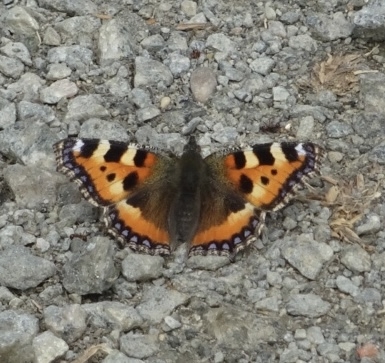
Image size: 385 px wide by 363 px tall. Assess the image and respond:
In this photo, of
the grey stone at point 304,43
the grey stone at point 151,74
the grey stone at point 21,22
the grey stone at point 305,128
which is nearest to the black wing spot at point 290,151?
the grey stone at point 305,128

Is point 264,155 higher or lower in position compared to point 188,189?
higher

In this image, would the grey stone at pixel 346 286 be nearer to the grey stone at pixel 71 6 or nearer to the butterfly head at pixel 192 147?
the butterfly head at pixel 192 147

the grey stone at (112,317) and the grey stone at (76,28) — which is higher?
the grey stone at (76,28)

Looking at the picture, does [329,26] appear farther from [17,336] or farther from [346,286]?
[17,336]

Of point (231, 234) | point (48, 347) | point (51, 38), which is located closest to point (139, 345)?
point (48, 347)

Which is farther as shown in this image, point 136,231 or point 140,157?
point 140,157

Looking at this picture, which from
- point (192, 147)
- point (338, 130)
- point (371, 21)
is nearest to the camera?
point (192, 147)

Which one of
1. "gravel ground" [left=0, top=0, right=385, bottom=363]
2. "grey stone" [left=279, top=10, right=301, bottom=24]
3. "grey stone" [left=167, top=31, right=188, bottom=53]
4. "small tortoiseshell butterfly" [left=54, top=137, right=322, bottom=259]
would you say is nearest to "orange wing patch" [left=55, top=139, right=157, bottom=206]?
"small tortoiseshell butterfly" [left=54, top=137, right=322, bottom=259]

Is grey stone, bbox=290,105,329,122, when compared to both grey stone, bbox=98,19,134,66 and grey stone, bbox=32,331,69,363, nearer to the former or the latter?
grey stone, bbox=98,19,134,66
